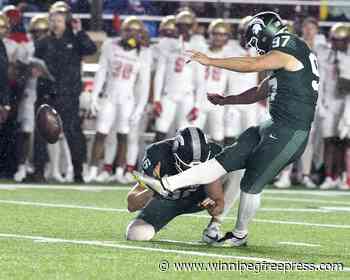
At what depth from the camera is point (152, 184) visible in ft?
26.4

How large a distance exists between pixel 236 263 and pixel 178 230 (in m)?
2.00

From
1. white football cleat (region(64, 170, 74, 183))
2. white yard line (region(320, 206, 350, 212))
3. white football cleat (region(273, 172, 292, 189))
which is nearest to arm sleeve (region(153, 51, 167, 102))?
white football cleat (region(64, 170, 74, 183))

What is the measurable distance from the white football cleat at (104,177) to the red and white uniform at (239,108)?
4.59ft

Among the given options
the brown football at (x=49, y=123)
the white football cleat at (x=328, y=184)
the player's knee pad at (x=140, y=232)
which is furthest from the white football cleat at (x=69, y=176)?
the player's knee pad at (x=140, y=232)

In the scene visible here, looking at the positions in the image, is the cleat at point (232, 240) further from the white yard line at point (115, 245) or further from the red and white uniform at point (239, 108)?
the red and white uniform at point (239, 108)

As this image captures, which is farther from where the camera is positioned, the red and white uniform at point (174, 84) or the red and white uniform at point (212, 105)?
the red and white uniform at point (212, 105)

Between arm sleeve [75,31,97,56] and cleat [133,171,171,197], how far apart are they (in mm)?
5803

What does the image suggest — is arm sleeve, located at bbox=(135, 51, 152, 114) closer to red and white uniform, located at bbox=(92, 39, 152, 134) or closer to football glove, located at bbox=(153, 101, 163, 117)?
red and white uniform, located at bbox=(92, 39, 152, 134)

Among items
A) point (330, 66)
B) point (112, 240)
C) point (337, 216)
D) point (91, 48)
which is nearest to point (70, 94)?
point (91, 48)

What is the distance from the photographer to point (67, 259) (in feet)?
23.4

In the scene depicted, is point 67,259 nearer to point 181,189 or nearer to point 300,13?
point 181,189

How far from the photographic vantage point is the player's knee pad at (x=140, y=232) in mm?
8281

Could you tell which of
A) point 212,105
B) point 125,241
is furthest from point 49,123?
point 212,105

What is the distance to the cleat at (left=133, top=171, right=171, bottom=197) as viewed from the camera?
8.03 m
